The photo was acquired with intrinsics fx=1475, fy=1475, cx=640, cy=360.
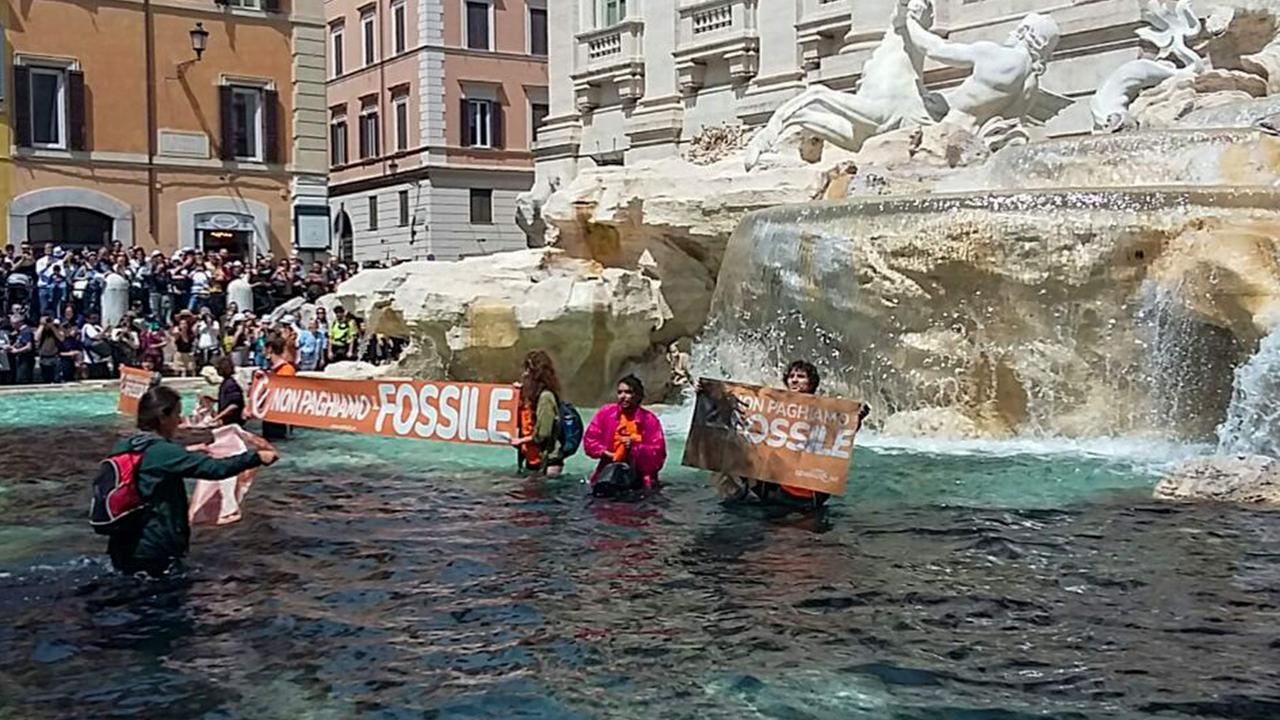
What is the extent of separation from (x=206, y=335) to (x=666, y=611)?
1595 centimetres

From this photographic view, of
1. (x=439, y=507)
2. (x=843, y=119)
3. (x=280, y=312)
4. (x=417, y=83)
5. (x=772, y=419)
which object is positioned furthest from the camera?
(x=417, y=83)

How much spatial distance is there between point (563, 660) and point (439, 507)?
11.4 ft

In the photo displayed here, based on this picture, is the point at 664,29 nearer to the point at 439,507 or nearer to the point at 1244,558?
the point at 439,507

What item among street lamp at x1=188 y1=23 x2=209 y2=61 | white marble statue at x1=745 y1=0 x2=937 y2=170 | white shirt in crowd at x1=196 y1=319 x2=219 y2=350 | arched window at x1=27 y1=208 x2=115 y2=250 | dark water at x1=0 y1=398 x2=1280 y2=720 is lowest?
dark water at x1=0 y1=398 x2=1280 y2=720

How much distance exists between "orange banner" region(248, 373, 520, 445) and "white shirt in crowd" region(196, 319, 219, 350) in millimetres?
8784

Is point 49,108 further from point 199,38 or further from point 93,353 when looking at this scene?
point 93,353

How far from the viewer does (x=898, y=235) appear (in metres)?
11.4

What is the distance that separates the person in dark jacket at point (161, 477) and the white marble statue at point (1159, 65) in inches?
477

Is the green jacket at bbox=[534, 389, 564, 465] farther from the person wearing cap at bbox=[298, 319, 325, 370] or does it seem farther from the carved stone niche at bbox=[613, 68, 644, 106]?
the carved stone niche at bbox=[613, 68, 644, 106]

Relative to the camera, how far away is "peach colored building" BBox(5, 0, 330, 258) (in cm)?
2773

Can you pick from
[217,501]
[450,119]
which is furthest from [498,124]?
[217,501]

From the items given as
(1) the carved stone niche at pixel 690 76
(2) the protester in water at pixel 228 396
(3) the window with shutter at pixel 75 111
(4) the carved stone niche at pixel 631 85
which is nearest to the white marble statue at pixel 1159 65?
(2) the protester in water at pixel 228 396

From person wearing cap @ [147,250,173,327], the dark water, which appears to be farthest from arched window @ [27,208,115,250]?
the dark water

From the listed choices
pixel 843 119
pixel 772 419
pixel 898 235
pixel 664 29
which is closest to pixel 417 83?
pixel 664 29
